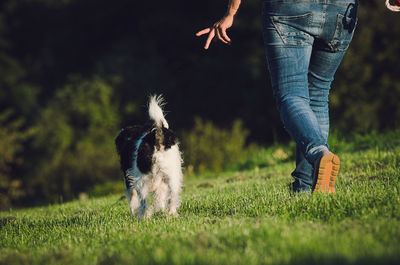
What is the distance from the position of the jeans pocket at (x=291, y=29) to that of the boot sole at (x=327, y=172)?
1.05m

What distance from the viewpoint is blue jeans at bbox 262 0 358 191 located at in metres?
3.62

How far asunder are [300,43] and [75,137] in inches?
900

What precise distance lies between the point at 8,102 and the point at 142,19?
11.4 meters

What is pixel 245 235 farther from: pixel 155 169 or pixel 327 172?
pixel 155 169

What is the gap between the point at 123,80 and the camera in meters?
28.6

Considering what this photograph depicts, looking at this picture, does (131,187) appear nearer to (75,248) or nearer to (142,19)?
(75,248)

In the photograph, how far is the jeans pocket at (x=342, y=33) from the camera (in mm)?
3770

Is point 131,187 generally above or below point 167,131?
below

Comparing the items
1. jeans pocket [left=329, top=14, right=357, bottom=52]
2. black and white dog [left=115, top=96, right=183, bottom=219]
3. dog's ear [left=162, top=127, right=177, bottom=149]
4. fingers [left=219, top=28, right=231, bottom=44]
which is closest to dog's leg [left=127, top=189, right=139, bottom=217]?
black and white dog [left=115, top=96, right=183, bottom=219]

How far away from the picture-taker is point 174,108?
1093 inches

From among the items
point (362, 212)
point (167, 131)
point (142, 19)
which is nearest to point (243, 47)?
point (142, 19)

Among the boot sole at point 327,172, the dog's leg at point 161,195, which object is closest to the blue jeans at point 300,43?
the boot sole at point 327,172

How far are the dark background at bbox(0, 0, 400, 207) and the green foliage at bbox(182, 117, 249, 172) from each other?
239 cm

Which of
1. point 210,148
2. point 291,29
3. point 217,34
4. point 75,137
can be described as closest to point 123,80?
point 75,137
